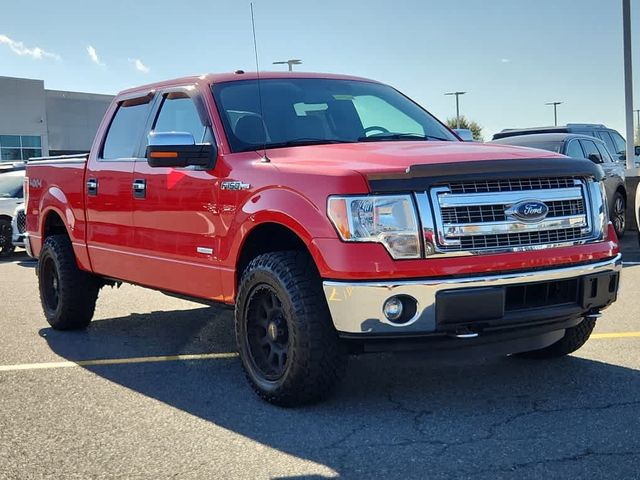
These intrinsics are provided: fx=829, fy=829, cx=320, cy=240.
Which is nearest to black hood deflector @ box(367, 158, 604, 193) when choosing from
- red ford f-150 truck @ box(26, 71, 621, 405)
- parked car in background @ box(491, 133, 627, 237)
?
red ford f-150 truck @ box(26, 71, 621, 405)

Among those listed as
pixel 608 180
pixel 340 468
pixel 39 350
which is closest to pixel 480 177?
pixel 340 468

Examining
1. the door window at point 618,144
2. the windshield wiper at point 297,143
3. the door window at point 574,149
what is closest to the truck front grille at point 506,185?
the windshield wiper at point 297,143

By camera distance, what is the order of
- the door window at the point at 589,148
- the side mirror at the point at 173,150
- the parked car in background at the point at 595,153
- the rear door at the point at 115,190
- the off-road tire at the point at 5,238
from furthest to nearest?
the off-road tire at the point at 5,238 < the door window at the point at 589,148 < the parked car in background at the point at 595,153 < the rear door at the point at 115,190 < the side mirror at the point at 173,150

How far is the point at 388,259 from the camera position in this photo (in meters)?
4.08

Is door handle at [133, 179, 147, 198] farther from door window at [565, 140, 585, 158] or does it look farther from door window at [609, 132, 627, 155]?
door window at [609, 132, 627, 155]

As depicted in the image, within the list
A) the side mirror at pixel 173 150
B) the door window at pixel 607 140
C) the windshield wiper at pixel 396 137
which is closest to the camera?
the side mirror at pixel 173 150

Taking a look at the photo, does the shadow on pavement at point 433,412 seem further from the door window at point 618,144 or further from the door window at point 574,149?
the door window at point 618,144

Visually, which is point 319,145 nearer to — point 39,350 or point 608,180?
point 39,350

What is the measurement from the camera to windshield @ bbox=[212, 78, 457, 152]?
526cm

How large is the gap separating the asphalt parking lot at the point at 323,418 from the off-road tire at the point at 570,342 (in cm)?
8

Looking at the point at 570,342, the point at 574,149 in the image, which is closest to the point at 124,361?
the point at 570,342

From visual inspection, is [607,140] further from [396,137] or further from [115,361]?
[115,361]

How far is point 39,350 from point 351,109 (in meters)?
3.01

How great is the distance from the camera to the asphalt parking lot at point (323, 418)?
12.1ft
